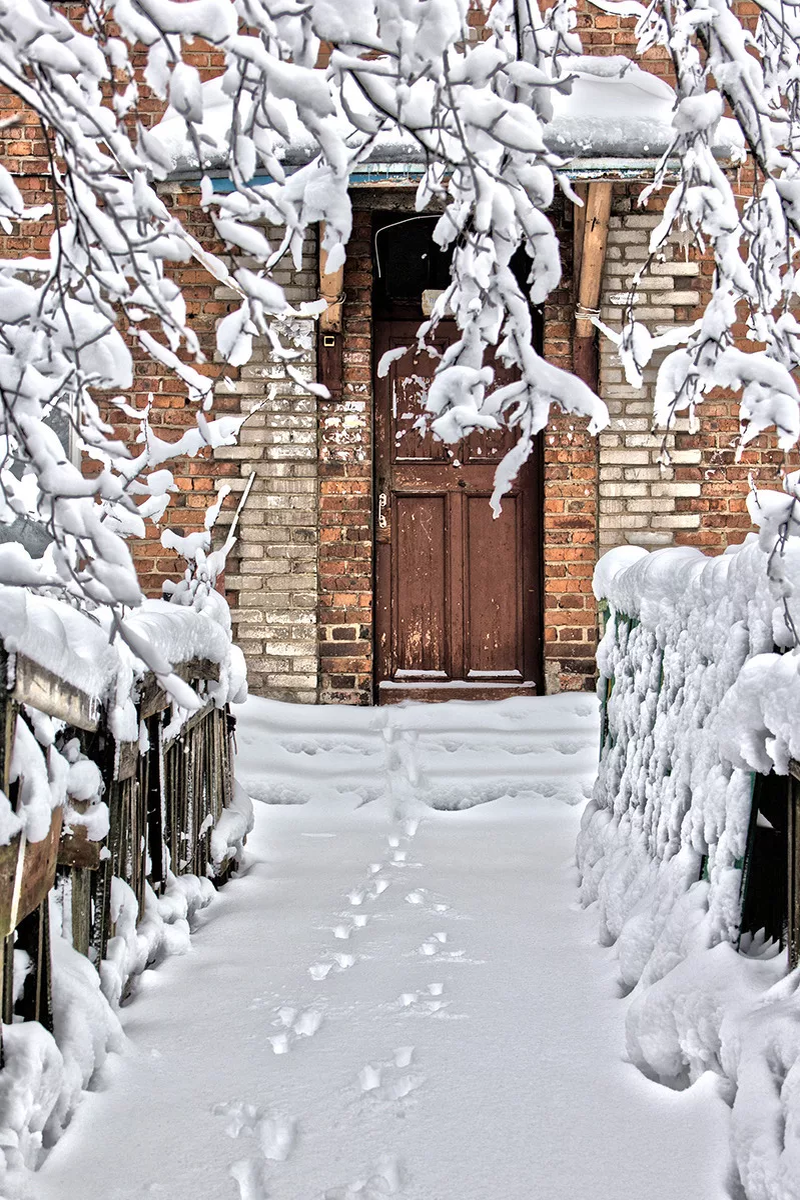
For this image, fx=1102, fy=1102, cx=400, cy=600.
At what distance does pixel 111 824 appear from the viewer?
101 inches

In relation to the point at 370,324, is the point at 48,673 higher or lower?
lower

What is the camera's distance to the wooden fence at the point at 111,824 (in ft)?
5.98

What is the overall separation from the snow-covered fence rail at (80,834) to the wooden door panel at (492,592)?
2.98 metres

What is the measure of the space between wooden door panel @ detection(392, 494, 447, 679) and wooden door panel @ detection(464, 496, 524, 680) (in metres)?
0.15

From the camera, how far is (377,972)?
292cm

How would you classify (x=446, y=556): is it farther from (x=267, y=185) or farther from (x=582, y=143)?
(x=267, y=185)

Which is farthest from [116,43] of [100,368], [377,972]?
[377,972]

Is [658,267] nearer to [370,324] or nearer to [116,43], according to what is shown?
[370,324]

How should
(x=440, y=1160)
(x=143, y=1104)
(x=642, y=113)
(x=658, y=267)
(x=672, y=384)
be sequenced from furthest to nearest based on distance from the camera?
(x=658, y=267)
(x=642, y=113)
(x=143, y=1104)
(x=440, y=1160)
(x=672, y=384)

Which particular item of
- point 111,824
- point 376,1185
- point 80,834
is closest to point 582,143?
point 111,824

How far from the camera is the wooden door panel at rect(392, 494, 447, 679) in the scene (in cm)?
645

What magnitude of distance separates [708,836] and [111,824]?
1359 mm

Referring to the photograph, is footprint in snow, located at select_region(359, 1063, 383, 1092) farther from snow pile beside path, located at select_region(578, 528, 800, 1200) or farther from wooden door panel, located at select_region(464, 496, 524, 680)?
wooden door panel, located at select_region(464, 496, 524, 680)

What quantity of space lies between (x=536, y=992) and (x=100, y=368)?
6.33ft
